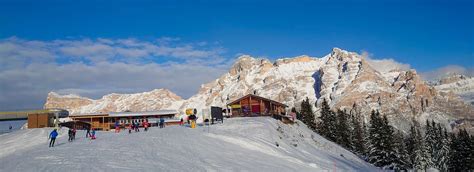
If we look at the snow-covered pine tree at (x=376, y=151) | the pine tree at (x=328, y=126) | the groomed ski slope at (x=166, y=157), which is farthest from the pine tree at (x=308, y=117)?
the groomed ski slope at (x=166, y=157)

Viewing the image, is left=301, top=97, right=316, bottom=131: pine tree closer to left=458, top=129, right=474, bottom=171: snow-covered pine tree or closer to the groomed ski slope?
left=458, top=129, right=474, bottom=171: snow-covered pine tree

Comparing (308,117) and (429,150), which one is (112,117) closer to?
(308,117)

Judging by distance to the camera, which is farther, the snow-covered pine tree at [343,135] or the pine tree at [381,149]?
the snow-covered pine tree at [343,135]

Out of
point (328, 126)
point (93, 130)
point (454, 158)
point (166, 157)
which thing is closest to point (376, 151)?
point (454, 158)

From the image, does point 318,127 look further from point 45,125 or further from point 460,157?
point 45,125

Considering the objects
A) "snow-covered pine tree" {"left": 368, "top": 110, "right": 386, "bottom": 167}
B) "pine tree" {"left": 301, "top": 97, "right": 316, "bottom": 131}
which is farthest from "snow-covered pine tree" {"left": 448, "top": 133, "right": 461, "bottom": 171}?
"pine tree" {"left": 301, "top": 97, "right": 316, "bottom": 131}

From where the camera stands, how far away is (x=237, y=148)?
91.5 ft

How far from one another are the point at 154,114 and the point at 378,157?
128ft

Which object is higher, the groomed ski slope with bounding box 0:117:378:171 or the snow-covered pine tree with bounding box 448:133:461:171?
the groomed ski slope with bounding box 0:117:378:171

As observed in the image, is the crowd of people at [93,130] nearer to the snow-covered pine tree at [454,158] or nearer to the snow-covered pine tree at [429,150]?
the snow-covered pine tree at [429,150]

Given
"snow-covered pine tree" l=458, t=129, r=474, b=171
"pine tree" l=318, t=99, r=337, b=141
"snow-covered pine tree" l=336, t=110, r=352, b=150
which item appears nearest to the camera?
"snow-covered pine tree" l=458, t=129, r=474, b=171

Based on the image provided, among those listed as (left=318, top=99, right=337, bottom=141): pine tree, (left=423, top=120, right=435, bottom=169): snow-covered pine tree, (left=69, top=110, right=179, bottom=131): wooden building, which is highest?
(left=69, top=110, right=179, bottom=131): wooden building

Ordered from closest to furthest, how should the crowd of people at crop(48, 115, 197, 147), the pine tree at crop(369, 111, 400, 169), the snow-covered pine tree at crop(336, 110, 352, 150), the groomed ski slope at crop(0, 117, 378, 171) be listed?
the groomed ski slope at crop(0, 117, 378, 171), the crowd of people at crop(48, 115, 197, 147), the pine tree at crop(369, 111, 400, 169), the snow-covered pine tree at crop(336, 110, 352, 150)

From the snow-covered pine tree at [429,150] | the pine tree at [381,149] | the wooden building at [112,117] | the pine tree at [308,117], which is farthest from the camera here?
the pine tree at [308,117]
